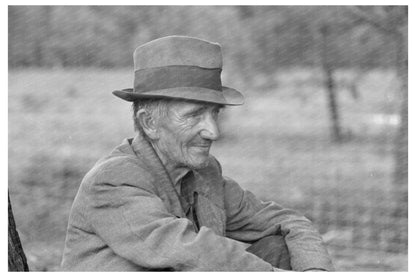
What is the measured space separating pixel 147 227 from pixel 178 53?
75 cm

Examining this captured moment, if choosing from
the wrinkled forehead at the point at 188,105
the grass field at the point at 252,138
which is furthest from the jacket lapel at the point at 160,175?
the grass field at the point at 252,138

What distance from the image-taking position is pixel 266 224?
3289 millimetres

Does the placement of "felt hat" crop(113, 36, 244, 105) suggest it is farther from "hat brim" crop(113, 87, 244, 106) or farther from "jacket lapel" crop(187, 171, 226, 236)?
"jacket lapel" crop(187, 171, 226, 236)

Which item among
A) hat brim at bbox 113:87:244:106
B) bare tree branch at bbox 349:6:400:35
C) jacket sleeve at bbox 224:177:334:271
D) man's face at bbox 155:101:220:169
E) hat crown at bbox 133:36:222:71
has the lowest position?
jacket sleeve at bbox 224:177:334:271

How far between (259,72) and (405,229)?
3721mm

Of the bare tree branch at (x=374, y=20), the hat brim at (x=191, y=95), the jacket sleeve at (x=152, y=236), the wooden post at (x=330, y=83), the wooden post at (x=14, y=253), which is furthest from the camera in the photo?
the wooden post at (x=330, y=83)

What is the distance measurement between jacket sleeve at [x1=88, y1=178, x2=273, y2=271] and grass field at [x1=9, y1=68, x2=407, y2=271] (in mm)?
5125

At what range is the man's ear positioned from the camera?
2.93 meters

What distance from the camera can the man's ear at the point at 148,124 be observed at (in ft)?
9.61

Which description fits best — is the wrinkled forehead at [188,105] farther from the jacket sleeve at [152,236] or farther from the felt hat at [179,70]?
the jacket sleeve at [152,236]

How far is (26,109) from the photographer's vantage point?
1066 centimetres

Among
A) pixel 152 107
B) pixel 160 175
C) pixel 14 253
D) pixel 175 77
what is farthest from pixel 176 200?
pixel 14 253

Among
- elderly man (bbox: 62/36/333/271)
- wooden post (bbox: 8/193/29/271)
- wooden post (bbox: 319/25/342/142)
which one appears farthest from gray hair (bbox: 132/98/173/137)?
wooden post (bbox: 319/25/342/142)

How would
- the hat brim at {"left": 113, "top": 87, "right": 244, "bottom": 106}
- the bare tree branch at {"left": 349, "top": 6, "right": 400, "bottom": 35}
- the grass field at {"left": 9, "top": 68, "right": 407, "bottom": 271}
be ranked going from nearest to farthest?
the hat brim at {"left": 113, "top": 87, "right": 244, "bottom": 106} < the bare tree branch at {"left": 349, "top": 6, "right": 400, "bottom": 35} < the grass field at {"left": 9, "top": 68, "right": 407, "bottom": 271}
